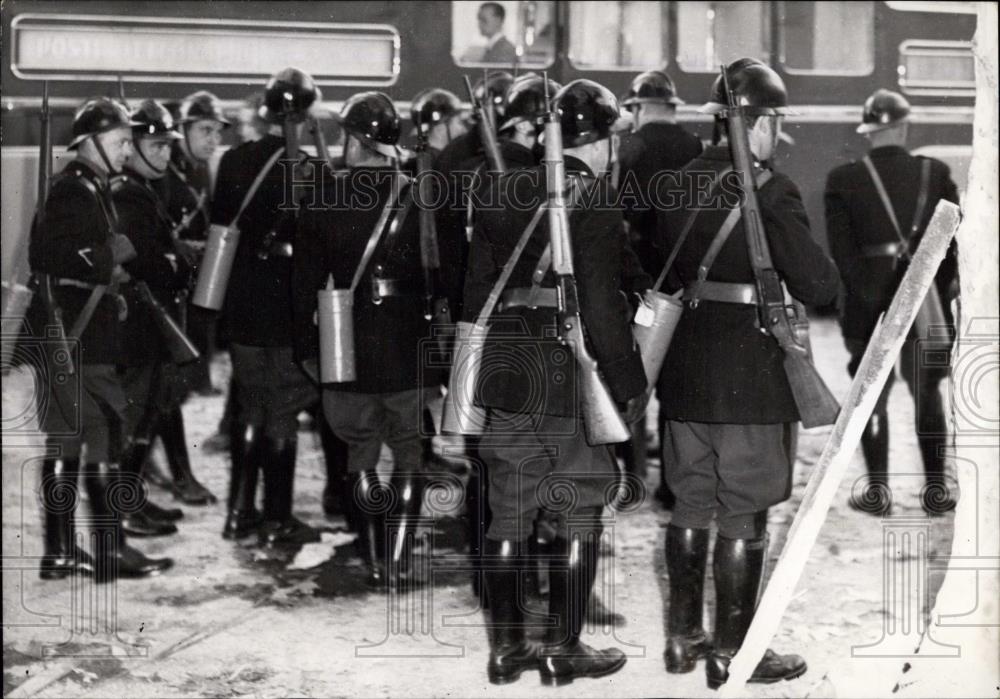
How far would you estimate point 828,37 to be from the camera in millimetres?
8125

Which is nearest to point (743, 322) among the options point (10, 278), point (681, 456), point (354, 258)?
point (681, 456)

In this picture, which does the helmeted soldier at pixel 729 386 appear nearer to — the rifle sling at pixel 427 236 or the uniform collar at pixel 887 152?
the rifle sling at pixel 427 236

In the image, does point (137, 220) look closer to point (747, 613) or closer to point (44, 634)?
point (44, 634)

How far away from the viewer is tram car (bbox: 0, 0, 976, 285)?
6.85 m

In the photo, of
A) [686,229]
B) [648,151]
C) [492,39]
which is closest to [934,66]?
[492,39]

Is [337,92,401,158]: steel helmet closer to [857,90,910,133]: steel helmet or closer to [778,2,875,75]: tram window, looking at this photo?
[857,90,910,133]: steel helmet

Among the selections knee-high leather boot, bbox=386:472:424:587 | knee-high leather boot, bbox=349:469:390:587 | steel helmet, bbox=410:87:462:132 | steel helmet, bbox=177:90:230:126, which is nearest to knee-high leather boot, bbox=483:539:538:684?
knee-high leather boot, bbox=386:472:424:587

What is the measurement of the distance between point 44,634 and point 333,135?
12.0 ft

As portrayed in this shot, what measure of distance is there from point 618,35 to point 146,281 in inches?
138

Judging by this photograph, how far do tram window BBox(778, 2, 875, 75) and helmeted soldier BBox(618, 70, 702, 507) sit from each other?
2605 mm

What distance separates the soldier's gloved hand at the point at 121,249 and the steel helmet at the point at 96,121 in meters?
0.42

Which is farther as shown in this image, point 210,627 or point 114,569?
point 114,569

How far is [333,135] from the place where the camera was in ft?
23.6

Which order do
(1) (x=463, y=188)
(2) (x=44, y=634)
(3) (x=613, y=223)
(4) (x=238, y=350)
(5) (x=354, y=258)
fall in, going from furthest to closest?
(4) (x=238, y=350) < (1) (x=463, y=188) < (5) (x=354, y=258) < (2) (x=44, y=634) < (3) (x=613, y=223)
